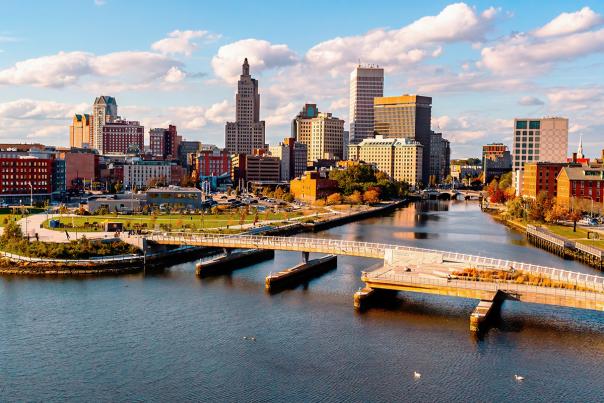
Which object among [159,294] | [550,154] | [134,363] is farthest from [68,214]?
[550,154]

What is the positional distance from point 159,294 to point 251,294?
7.35m

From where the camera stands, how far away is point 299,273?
5991cm

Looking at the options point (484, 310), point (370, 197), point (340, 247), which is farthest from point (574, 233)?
point (370, 197)

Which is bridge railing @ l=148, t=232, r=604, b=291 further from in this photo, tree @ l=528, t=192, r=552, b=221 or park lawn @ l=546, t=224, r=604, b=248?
tree @ l=528, t=192, r=552, b=221

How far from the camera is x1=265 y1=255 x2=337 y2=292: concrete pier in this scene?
55.8m

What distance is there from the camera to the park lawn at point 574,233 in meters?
79.1

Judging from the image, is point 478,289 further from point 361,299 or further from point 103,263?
point 103,263

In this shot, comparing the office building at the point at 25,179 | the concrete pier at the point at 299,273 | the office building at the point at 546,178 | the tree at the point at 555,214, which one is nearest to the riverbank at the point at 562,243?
the tree at the point at 555,214

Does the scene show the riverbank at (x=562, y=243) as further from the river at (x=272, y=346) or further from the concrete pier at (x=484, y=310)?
the concrete pier at (x=484, y=310)

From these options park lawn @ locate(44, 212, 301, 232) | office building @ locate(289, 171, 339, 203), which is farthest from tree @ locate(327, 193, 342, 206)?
park lawn @ locate(44, 212, 301, 232)

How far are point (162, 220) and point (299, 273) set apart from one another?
4013cm

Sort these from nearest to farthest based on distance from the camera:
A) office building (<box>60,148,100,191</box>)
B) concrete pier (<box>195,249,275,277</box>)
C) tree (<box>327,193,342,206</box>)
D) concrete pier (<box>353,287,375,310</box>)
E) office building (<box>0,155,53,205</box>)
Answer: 1. concrete pier (<box>353,287,375,310</box>)
2. concrete pier (<box>195,249,275,277</box>)
3. office building (<box>0,155,53,205</box>)
4. tree (<box>327,193,342,206</box>)
5. office building (<box>60,148,100,191</box>)

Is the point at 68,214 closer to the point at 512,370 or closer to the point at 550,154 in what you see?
the point at 512,370

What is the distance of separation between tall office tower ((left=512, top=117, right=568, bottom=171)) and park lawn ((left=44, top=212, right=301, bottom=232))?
8531 cm
